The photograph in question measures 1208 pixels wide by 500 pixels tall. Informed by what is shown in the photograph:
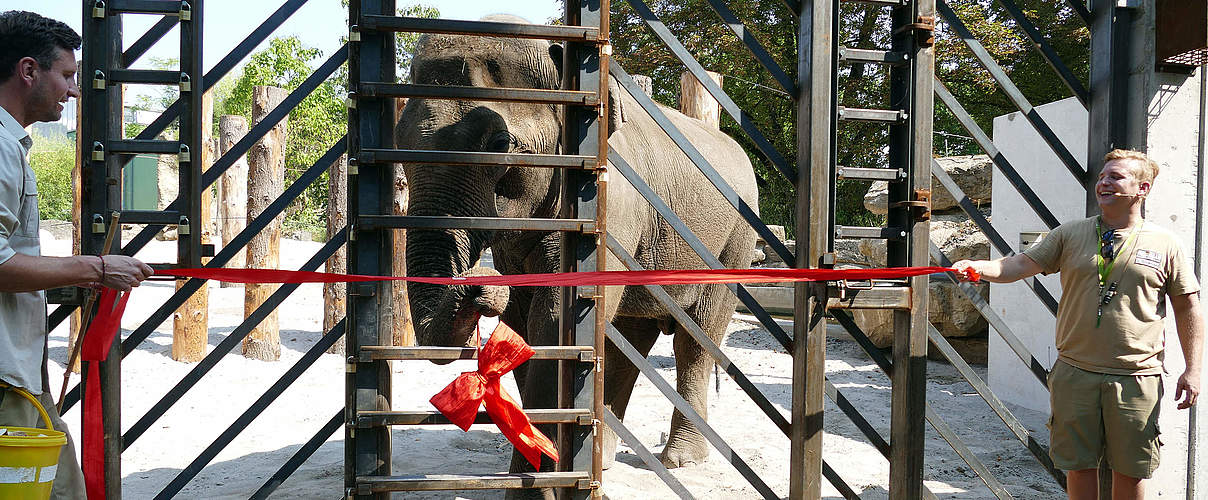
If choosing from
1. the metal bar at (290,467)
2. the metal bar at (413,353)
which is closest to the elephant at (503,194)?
the metal bar at (413,353)

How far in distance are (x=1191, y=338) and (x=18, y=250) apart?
4.07 metres

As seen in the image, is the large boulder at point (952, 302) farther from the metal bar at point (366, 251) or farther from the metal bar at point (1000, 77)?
the metal bar at point (366, 251)

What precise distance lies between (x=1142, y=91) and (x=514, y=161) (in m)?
2.92

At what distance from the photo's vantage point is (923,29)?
150 inches

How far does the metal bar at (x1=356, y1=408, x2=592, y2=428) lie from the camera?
3246mm

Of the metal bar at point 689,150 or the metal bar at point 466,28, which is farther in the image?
the metal bar at point 689,150

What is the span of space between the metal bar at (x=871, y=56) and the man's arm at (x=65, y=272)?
279 cm

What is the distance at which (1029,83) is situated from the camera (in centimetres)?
1862

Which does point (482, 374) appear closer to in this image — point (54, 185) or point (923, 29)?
point (923, 29)

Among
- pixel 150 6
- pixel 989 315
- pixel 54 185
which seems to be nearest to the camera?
pixel 150 6

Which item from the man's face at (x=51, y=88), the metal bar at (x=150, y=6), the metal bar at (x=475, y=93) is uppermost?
the metal bar at (x=150, y=6)

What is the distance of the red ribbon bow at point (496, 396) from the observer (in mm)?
3252

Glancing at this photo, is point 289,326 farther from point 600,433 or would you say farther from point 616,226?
point 600,433

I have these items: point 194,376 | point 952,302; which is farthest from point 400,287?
point 952,302
